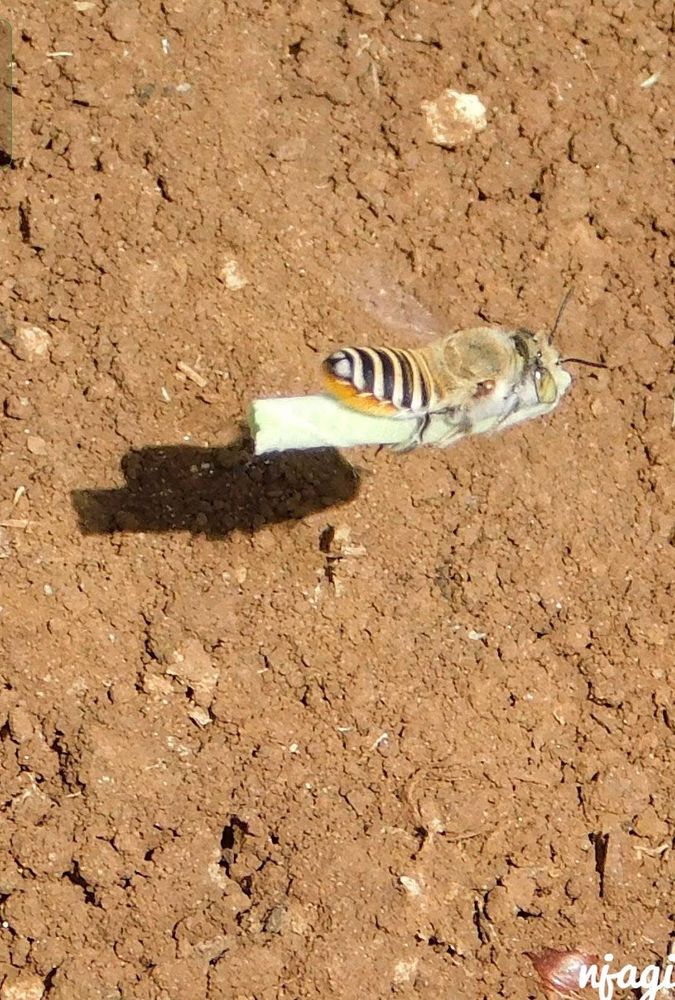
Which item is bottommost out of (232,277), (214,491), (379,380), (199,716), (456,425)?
(199,716)

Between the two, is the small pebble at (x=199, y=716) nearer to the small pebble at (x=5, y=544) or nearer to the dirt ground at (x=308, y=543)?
the dirt ground at (x=308, y=543)

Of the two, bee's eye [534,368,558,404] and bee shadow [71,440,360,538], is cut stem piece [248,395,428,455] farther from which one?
→ bee shadow [71,440,360,538]

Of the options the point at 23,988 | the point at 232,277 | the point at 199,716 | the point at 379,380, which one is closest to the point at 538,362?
the point at 379,380

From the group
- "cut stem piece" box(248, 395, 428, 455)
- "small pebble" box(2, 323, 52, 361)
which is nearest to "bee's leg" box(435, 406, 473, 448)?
"cut stem piece" box(248, 395, 428, 455)

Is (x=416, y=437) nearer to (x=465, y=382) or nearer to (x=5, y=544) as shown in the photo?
(x=465, y=382)

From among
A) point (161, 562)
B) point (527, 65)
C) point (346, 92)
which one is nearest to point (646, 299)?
point (527, 65)

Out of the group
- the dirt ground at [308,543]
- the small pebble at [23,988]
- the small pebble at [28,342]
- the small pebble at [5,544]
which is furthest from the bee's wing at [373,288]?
the small pebble at [23,988]
